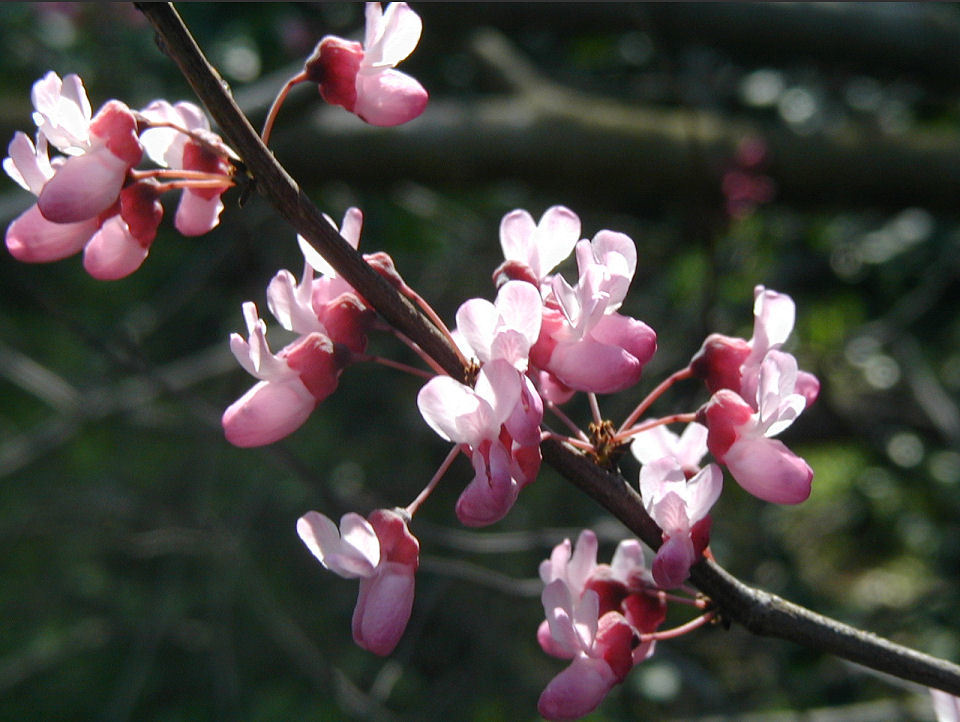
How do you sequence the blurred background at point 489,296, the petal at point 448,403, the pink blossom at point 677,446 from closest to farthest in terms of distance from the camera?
the petal at point 448,403
the pink blossom at point 677,446
the blurred background at point 489,296

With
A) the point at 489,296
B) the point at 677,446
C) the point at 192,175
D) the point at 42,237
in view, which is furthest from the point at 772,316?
the point at 489,296

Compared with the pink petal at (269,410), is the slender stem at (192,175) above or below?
above

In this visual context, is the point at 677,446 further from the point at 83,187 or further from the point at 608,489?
the point at 83,187

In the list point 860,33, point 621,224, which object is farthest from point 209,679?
point 860,33

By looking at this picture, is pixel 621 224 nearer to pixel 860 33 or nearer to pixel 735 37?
pixel 735 37

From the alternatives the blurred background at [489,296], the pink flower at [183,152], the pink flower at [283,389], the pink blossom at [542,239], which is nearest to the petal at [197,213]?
the pink flower at [183,152]

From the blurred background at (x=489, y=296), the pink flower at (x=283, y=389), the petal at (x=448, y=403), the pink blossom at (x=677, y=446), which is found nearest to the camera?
the petal at (x=448, y=403)

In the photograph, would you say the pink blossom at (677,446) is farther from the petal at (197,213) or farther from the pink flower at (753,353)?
the petal at (197,213)
